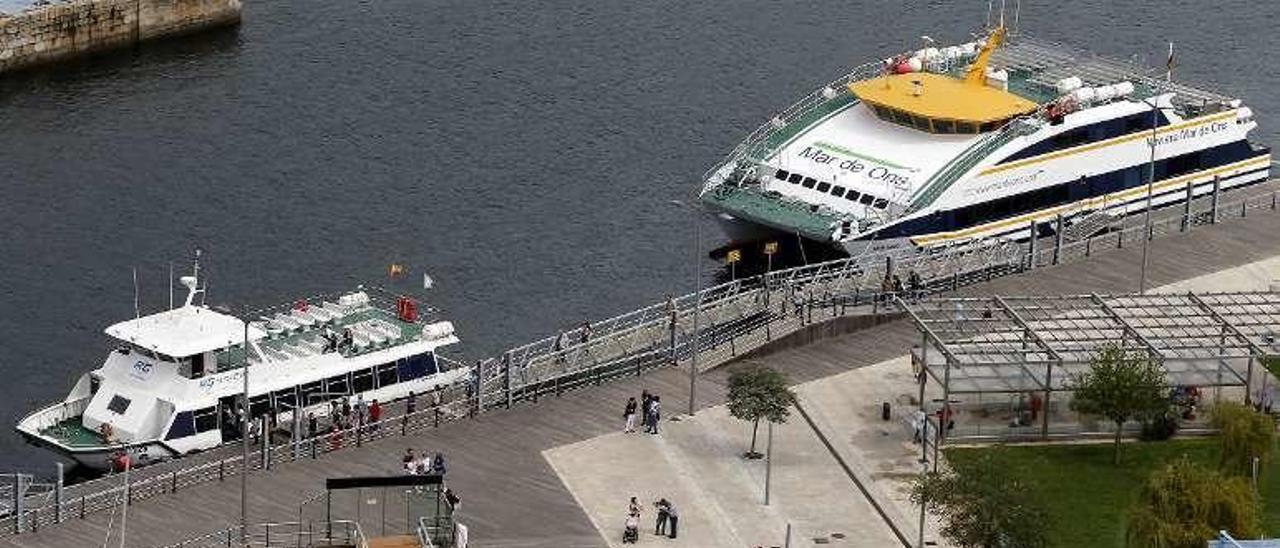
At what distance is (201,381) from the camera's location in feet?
315

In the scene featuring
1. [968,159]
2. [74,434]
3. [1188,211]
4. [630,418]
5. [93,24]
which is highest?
[93,24]

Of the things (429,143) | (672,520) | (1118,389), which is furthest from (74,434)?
(429,143)

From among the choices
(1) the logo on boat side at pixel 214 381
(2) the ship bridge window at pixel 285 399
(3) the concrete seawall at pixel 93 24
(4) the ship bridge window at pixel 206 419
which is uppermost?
(3) the concrete seawall at pixel 93 24

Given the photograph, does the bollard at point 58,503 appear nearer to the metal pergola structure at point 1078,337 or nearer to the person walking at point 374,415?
the person walking at point 374,415

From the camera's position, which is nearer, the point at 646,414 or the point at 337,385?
the point at 646,414

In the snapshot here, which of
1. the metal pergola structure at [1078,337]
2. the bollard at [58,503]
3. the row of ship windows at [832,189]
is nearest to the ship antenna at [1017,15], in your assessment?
the row of ship windows at [832,189]

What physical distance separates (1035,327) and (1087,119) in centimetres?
2535

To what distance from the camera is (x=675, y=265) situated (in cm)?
12125

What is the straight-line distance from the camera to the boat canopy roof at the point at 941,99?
399 ft

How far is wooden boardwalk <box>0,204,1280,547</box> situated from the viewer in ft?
285

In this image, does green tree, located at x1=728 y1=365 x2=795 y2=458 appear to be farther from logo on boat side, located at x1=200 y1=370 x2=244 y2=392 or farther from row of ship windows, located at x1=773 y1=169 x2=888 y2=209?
row of ship windows, located at x1=773 y1=169 x2=888 y2=209

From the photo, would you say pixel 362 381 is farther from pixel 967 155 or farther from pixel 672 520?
pixel 967 155

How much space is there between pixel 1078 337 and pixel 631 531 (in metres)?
19.2

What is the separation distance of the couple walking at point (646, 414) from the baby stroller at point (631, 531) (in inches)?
314
